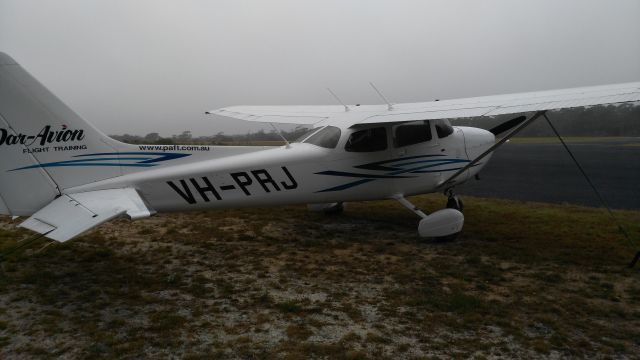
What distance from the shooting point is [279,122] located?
741cm

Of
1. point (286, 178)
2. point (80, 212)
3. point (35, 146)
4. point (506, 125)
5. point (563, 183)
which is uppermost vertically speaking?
point (35, 146)

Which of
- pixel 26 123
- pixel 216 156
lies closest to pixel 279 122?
pixel 216 156

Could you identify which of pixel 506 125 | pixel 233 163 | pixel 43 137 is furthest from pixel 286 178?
pixel 506 125

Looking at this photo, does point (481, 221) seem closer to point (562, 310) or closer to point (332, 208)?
point (332, 208)

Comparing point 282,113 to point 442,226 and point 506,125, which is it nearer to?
point 442,226

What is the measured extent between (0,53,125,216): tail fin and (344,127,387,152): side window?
3.29 m

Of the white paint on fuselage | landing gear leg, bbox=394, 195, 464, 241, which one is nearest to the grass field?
landing gear leg, bbox=394, 195, 464, 241

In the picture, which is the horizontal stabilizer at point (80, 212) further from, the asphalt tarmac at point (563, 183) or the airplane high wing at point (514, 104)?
the asphalt tarmac at point (563, 183)

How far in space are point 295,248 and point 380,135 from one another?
6.95 ft

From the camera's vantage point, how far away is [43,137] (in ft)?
13.8

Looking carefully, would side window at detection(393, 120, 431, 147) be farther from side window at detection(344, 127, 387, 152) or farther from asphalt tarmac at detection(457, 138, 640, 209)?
asphalt tarmac at detection(457, 138, 640, 209)

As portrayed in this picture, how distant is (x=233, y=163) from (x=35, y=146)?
215 cm

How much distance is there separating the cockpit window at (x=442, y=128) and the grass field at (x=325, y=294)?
1.63 meters

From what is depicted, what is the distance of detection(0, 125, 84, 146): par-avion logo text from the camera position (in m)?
4.00
